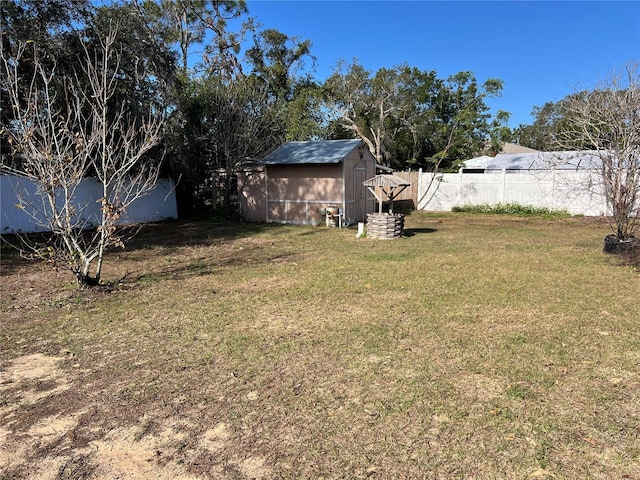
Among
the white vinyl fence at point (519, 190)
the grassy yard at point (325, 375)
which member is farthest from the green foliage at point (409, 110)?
the grassy yard at point (325, 375)

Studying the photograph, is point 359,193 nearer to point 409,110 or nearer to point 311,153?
point 311,153

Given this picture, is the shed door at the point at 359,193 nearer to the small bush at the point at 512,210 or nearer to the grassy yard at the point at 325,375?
the small bush at the point at 512,210

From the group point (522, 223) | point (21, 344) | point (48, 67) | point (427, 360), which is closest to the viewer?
point (427, 360)

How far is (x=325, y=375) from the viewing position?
3.39 meters

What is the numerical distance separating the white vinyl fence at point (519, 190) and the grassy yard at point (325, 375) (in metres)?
11.3

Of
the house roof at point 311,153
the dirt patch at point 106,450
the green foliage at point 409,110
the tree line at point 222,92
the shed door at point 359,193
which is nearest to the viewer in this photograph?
the dirt patch at point 106,450

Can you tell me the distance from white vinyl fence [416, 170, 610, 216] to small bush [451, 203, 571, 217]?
0.17 metres

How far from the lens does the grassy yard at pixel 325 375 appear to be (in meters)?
2.40

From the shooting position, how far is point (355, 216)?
15117 millimetres

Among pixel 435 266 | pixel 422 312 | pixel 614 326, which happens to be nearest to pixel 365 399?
pixel 422 312

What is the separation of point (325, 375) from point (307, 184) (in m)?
11.6

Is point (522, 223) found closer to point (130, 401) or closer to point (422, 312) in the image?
point (422, 312)

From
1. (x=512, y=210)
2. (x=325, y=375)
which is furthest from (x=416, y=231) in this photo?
(x=325, y=375)

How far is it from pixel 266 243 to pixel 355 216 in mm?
5399
